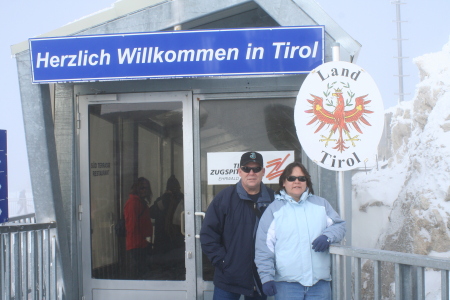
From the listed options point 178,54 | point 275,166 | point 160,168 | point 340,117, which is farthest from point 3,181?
point 340,117

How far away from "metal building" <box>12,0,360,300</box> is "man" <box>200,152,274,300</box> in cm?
108

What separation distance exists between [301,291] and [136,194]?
2345mm

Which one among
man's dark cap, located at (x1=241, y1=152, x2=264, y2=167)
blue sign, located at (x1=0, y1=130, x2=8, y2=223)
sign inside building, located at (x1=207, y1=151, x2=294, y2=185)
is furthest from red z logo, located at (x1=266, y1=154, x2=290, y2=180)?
blue sign, located at (x1=0, y1=130, x2=8, y2=223)

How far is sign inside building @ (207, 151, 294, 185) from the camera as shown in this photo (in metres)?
4.82

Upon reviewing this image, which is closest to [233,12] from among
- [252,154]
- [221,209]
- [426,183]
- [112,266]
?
[252,154]

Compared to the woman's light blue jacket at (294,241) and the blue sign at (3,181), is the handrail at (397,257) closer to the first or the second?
the woman's light blue jacket at (294,241)

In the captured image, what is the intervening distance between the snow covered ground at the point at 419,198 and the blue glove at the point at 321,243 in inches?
252

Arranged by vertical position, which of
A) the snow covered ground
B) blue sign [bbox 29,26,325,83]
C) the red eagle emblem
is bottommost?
the snow covered ground

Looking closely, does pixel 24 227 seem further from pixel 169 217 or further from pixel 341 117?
pixel 341 117

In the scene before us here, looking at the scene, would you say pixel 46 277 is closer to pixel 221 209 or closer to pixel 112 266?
pixel 112 266

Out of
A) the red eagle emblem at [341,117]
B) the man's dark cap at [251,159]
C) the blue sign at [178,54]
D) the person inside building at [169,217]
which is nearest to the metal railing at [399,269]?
the red eagle emblem at [341,117]

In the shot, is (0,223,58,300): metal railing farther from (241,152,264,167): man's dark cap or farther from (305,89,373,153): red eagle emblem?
(305,89,373,153): red eagle emblem

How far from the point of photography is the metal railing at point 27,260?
413 cm

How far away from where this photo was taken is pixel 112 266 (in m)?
5.00
